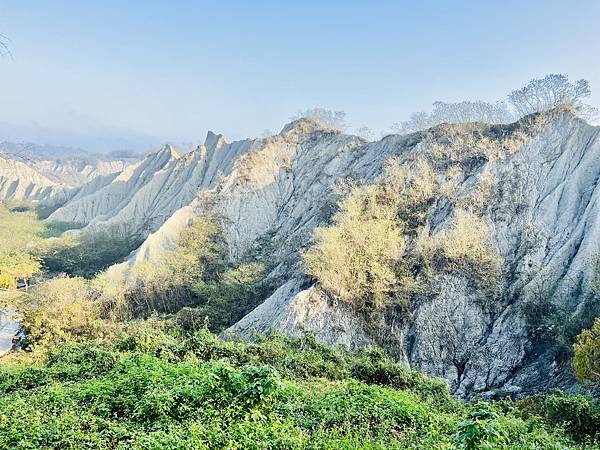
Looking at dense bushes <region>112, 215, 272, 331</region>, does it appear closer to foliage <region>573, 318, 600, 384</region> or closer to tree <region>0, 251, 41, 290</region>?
tree <region>0, 251, 41, 290</region>

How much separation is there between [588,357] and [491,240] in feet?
35.2

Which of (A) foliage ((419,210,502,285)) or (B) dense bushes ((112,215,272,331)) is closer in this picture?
(A) foliage ((419,210,502,285))

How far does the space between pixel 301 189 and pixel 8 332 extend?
28.1m

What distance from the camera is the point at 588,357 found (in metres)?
14.3

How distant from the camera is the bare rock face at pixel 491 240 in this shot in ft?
67.3

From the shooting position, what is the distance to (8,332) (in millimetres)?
31109

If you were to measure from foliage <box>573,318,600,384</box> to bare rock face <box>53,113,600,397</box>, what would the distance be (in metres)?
3.00

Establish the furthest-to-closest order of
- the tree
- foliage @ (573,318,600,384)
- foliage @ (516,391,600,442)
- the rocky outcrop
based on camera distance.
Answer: the rocky outcrop → the tree → foliage @ (573,318,600,384) → foliage @ (516,391,600,442)

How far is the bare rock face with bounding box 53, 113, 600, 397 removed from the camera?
67.3ft

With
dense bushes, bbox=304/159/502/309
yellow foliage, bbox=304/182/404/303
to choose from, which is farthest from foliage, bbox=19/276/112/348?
dense bushes, bbox=304/159/502/309

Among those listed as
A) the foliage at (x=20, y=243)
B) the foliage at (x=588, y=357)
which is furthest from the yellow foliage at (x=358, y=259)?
the foliage at (x=20, y=243)

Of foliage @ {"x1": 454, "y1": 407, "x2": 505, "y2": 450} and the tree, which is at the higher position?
foliage @ {"x1": 454, "y1": 407, "x2": 505, "y2": 450}

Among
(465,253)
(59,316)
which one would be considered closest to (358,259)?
(465,253)

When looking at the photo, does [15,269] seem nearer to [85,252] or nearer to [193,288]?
[85,252]
